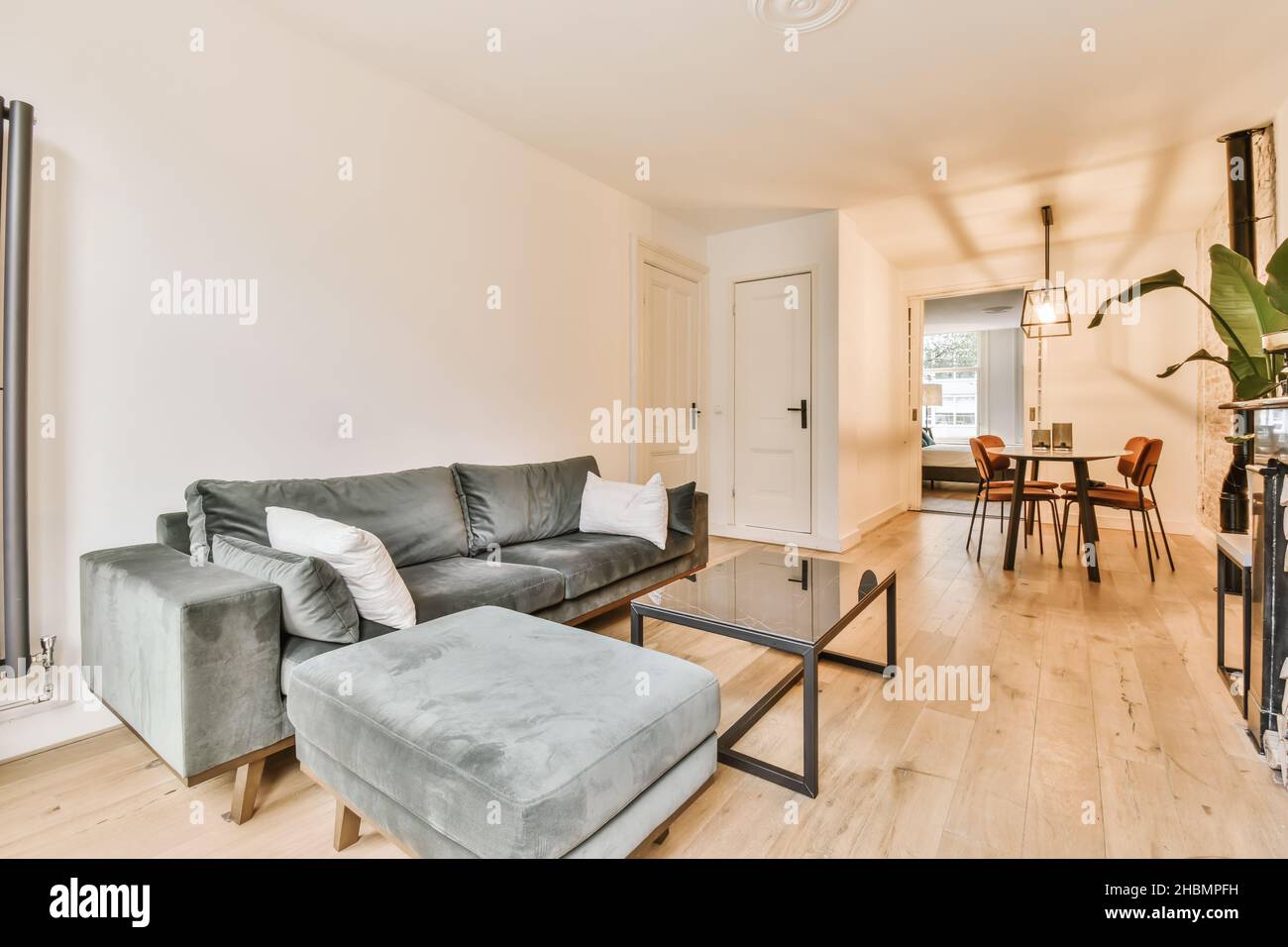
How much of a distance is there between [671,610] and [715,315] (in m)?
3.91

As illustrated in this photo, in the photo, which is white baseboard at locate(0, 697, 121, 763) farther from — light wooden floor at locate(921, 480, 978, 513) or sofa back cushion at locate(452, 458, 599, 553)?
light wooden floor at locate(921, 480, 978, 513)

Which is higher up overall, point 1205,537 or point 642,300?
point 642,300

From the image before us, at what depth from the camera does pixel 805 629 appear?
177cm

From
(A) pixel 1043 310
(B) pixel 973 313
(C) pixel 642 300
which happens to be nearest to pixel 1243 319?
(A) pixel 1043 310

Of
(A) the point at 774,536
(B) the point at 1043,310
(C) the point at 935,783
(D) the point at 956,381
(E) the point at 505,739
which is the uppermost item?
(D) the point at 956,381

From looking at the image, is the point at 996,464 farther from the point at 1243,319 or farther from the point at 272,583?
the point at 272,583

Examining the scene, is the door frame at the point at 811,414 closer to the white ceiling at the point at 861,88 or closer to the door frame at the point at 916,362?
the white ceiling at the point at 861,88

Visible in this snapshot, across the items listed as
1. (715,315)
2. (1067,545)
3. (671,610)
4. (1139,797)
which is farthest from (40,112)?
(1067,545)

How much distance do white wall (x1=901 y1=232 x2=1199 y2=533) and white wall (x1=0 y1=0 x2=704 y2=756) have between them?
16.6 ft

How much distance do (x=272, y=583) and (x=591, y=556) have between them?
137 centimetres

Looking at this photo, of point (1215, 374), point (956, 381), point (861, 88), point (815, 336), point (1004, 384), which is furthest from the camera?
point (956, 381)

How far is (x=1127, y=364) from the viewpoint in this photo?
5512mm

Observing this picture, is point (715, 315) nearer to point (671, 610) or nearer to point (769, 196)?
point (769, 196)

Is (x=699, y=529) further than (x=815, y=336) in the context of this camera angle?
No
